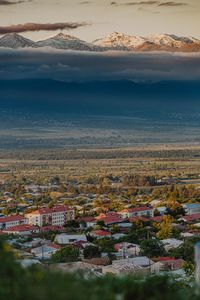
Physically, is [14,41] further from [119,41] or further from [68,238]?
[68,238]

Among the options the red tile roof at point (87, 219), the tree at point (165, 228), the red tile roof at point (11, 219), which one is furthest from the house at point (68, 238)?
the red tile roof at point (11, 219)

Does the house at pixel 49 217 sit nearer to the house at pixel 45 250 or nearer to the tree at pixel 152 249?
the house at pixel 45 250

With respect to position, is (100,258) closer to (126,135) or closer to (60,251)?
(60,251)

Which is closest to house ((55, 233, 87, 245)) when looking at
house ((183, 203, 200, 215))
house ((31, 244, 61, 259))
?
house ((31, 244, 61, 259))

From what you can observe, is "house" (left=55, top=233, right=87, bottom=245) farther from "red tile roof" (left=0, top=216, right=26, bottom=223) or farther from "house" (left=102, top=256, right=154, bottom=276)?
"red tile roof" (left=0, top=216, right=26, bottom=223)

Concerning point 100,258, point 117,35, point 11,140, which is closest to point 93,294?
point 100,258

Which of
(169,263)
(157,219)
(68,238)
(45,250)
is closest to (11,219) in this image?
(157,219)

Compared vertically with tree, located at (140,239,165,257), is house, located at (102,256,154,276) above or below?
above
